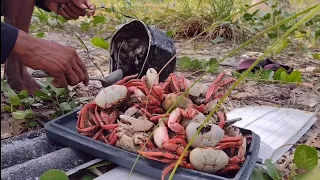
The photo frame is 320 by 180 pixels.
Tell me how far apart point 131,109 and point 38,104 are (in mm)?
697

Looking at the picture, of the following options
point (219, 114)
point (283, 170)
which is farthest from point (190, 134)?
point (283, 170)

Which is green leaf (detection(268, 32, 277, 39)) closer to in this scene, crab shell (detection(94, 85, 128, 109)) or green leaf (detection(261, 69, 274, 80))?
green leaf (detection(261, 69, 274, 80))

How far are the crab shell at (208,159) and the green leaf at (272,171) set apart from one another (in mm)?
236

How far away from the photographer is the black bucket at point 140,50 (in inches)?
68.2

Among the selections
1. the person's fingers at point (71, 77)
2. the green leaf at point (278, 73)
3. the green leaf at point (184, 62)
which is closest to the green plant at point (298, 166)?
the person's fingers at point (71, 77)

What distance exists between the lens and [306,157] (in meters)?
1.29

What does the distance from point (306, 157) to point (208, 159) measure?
1.17ft

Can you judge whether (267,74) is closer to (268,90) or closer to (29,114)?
(268,90)

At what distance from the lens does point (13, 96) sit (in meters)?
1.74

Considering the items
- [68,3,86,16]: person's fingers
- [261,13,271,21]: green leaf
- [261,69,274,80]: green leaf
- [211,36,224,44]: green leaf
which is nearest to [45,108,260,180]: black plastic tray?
[68,3,86,16]: person's fingers

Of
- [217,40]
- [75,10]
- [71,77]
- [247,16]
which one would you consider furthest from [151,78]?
[247,16]

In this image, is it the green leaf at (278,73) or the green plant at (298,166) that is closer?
the green plant at (298,166)

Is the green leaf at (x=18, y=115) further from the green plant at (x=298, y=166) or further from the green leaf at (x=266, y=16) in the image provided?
the green leaf at (x=266, y=16)

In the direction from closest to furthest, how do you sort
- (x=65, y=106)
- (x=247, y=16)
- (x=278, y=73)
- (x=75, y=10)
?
(x=65, y=106), (x=75, y=10), (x=278, y=73), (x=247, y=16)
